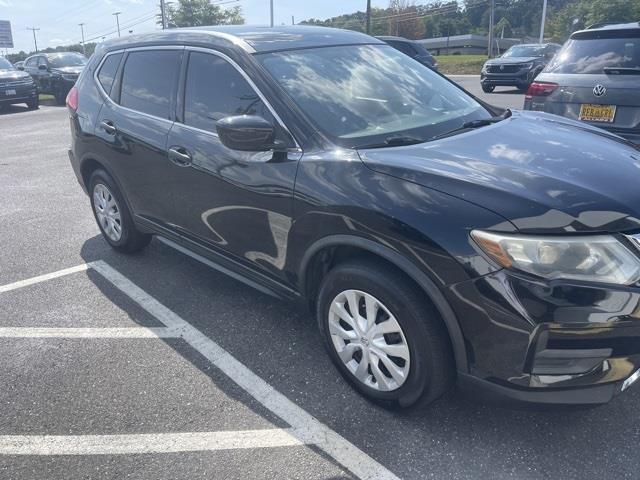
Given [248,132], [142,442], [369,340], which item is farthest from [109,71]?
[369,340]

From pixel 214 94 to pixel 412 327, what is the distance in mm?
1891

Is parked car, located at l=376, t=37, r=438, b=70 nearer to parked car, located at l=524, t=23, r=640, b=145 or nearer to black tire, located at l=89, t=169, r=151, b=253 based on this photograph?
parked car, located at l=524, t=23, r=640, b=145

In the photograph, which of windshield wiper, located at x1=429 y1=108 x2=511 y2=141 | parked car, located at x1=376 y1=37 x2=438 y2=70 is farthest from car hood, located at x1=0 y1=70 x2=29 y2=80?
windshield wiper, located at x1=429 y1=108 x2=511 y2=141

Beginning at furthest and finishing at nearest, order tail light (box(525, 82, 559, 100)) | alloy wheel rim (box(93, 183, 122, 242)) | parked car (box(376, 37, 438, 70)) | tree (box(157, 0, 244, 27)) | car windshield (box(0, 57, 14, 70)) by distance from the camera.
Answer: tree (box(157, 0, 244, 27)), car windshield (box(0, 57, 14, 70)), parked car (box(376, 37, 438, 70)), tail light (box(525, 82, 559, 100)), alloy wheel rim (box(93, 183, 122, 242))

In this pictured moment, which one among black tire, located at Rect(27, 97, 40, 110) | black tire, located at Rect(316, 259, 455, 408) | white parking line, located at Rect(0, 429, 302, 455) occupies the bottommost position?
white parking line, located at Rect(0, 429, 302, 455)

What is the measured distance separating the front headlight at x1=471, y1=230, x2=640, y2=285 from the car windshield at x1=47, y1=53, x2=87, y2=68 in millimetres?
19902

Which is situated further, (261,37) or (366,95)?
(261,37)

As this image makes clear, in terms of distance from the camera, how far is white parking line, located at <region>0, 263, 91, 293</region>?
4203 mm

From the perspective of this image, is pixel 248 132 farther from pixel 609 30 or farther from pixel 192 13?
pixel 192 13

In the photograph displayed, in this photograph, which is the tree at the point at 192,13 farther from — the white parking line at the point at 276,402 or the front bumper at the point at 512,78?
the white parking line at the point at 276,402

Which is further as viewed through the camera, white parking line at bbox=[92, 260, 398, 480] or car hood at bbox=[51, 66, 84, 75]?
car hood at bbox=[51, 66, 84, 75]

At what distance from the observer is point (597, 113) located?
4.90 m

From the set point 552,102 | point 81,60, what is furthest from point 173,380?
point 81,60

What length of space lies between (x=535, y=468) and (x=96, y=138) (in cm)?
383
